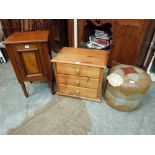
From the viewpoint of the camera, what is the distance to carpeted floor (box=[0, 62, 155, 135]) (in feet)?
4.58

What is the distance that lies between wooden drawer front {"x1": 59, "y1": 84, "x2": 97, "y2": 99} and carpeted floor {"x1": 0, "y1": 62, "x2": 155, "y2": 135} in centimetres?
10

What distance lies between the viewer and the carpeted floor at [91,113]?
4.58 ft

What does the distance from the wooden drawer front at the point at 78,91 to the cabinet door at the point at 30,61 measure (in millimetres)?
291

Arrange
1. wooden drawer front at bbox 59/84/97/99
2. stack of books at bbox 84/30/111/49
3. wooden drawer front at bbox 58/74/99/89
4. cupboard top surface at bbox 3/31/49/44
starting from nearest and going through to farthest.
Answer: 1. cupboard top surface at bbox 3/31/49/44
2. wooden drawer front at bbox 58/74/99/89
3. wooden drawer front at bbox 59/84/97/99
4. stack of books at bbox 84/30/111/49

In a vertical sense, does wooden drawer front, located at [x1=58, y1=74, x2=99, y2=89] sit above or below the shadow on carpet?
above

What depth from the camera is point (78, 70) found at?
142 centimetres

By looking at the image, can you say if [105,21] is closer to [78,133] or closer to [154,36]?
[154,36]

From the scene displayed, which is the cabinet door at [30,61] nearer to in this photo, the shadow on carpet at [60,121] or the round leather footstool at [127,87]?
the shadow on carpet at [60,121]

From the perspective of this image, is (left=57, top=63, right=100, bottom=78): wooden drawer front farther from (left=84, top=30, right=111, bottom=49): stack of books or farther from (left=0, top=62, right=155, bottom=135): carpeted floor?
(left=84, top=30, right=111, bottom=49): stack of books

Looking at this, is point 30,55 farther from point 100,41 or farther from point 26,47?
point 100,41

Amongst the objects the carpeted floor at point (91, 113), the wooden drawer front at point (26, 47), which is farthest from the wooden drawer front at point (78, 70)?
the carpeted floor at point (91, 113)

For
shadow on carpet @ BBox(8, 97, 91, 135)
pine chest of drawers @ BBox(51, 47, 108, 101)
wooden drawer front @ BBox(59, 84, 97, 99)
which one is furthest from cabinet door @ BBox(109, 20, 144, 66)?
shadow on carpet @ BBox(8, 97, 91, 135)

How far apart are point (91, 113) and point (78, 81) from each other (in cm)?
39

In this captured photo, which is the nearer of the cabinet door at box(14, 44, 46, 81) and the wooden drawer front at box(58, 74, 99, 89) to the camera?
the cabinet door at box(14, 44, 46, 81)
